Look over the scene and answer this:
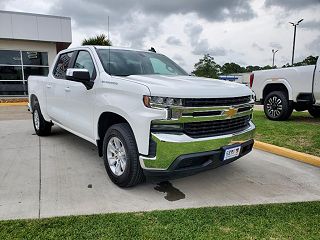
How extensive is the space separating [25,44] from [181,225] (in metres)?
16.9

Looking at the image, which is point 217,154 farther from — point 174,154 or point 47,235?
point 47,235

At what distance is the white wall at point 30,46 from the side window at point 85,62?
13893 mm

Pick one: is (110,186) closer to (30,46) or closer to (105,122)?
(105,122)

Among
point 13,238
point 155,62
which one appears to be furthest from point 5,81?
point 13,238

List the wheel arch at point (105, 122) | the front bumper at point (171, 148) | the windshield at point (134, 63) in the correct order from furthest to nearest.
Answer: the windshield at point (134, 63) < the wheel arch at point (105, 122) < the front bumper at point (171, 148)

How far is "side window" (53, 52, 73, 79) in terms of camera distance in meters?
5.38

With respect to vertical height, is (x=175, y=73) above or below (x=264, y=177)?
above

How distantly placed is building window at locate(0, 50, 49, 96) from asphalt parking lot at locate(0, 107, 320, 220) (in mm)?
13016

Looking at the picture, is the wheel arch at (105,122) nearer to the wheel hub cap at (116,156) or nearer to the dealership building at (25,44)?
the wheel hub cap at (116,156)

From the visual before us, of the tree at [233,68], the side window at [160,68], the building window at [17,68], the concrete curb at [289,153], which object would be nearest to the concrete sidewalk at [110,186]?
the concrete curb at [289,153]

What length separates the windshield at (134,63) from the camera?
4.29 m

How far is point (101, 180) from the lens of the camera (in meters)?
4.20

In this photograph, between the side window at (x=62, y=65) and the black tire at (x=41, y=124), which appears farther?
the black tire at (x=41, y=124)

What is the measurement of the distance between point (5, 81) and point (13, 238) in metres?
16.2
